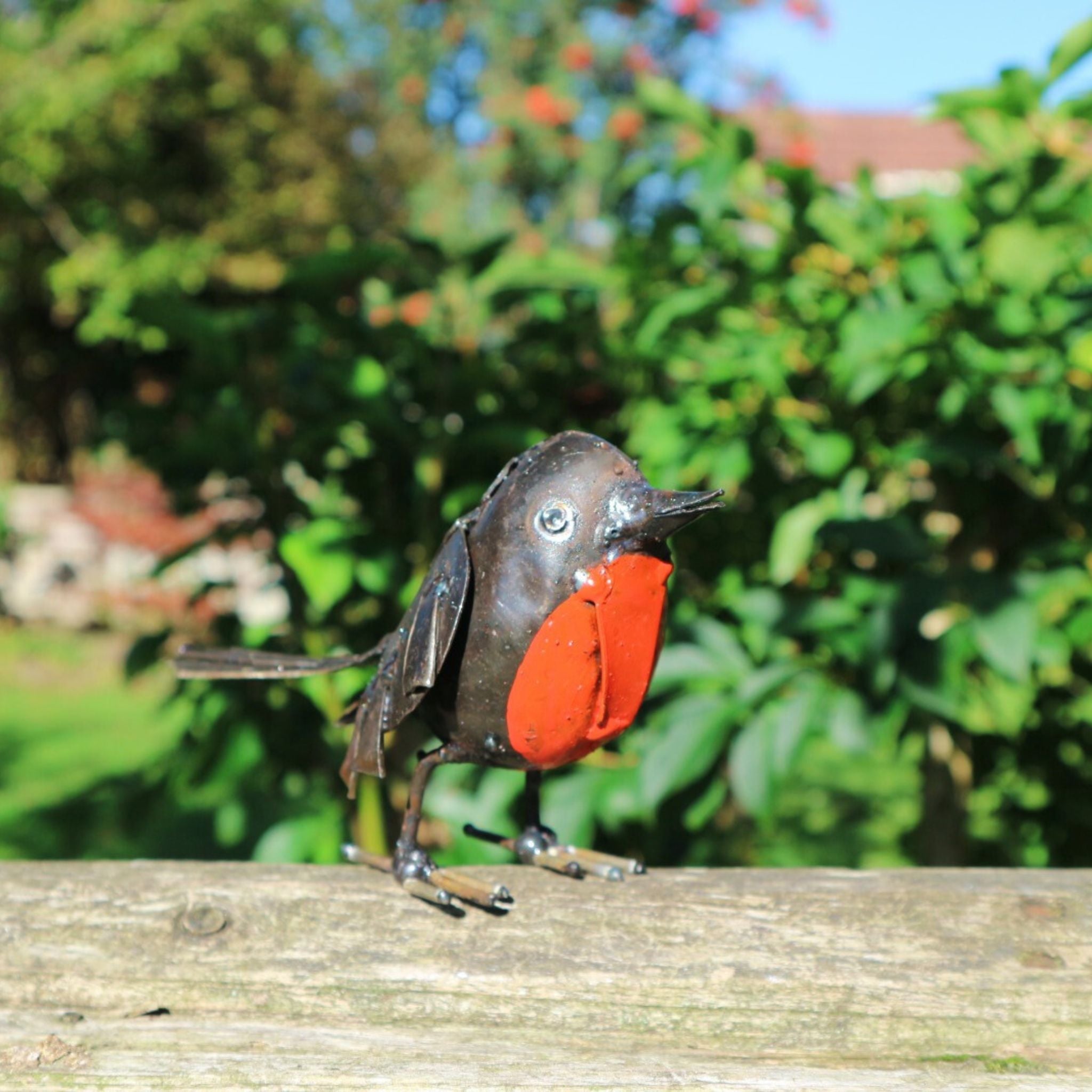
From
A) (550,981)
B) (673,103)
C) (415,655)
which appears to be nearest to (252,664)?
(415,655)

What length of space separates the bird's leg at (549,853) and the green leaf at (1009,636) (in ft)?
2.10

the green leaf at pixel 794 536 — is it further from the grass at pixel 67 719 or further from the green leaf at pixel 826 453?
the grass at pixel 67 719

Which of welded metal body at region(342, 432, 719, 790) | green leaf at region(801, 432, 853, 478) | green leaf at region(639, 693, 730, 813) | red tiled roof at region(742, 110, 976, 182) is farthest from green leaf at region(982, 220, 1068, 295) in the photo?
red tiled roof at region(742, 110, 976, 182)

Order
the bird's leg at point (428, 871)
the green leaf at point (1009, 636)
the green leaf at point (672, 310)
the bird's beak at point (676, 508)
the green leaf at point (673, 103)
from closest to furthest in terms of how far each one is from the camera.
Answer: the bird's beak at point (676, 508)
the bird's leg at point (428, 871)
the green leaf at point (1009, 636)
the green leaf at point (672, 310)
the green leaf at point (673, 103)

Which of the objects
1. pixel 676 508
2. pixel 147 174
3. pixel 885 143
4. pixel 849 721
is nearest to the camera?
pixel 676 508

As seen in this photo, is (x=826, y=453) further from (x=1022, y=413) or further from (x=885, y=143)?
(x=885, y=143)

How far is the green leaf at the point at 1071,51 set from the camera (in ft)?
6.49

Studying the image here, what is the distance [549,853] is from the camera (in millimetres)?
1538

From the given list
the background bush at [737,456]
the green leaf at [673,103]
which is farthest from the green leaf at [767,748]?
the green leaf at [673,103]

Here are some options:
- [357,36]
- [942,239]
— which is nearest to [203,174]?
[357,36]

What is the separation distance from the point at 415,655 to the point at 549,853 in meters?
0.36

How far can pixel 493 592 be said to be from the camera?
1.35 meters

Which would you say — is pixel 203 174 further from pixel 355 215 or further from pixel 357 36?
pixel 357 36

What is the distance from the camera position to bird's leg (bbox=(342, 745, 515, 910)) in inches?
53.9
